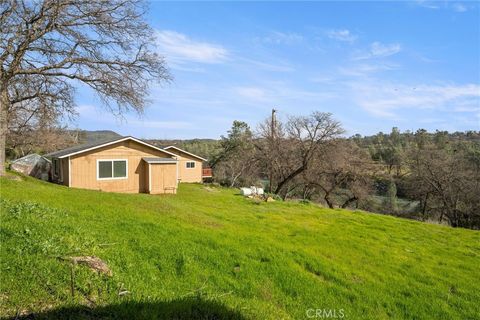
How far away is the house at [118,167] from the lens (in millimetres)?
17734

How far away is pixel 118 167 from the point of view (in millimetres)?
18797

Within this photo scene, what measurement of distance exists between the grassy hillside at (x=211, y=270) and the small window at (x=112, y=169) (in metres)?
8.07

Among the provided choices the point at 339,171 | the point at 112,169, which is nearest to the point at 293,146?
the point at 339,171

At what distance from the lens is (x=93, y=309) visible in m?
3.49

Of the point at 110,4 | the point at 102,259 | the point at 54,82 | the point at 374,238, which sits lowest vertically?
the point at 374,238

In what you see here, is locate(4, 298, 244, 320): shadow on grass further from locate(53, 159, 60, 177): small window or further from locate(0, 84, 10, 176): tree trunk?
locate(53, 159, 60, 177): small window

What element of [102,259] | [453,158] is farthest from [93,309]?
[453,158]

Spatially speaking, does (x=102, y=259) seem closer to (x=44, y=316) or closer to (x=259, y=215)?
(x=44, y=316)

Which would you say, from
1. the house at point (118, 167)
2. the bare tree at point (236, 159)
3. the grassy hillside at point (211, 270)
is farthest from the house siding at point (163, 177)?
the bare tree at point (236, 159)

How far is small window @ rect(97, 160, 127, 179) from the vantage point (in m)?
18.3

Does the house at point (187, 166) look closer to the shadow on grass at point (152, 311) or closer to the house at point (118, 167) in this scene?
the house at point (118, 167)

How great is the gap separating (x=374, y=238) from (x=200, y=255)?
7.14 metres

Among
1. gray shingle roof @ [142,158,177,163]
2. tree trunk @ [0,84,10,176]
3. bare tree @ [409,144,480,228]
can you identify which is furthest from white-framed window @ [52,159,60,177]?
bare tree @ [409,144,480,228]

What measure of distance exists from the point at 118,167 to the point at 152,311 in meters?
16.3
